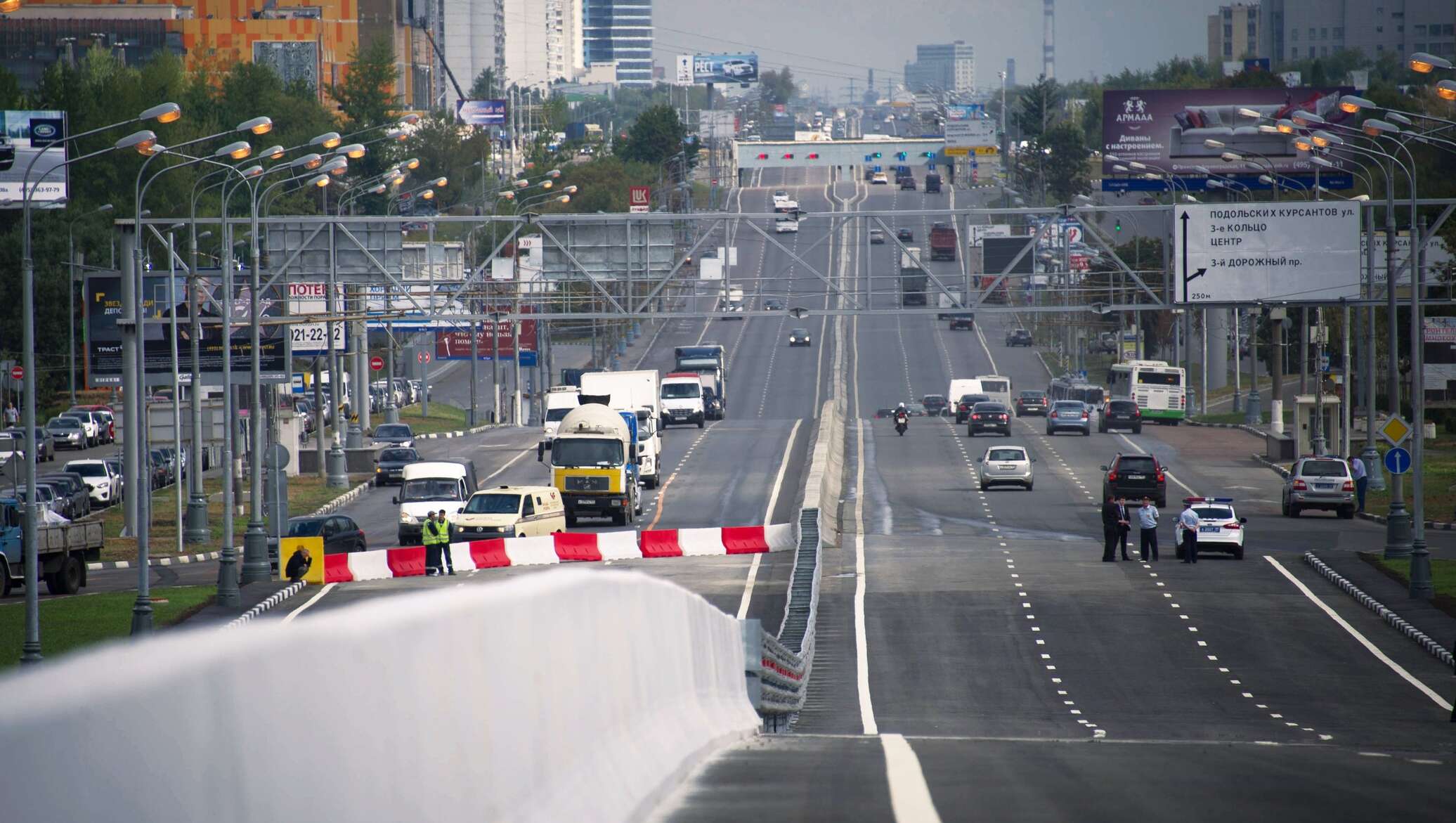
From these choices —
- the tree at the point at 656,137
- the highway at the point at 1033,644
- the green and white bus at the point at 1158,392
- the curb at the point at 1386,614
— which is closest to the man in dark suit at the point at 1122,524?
the highway at the point at 1033,644

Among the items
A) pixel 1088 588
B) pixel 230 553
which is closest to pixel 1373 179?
pixel 1088 588

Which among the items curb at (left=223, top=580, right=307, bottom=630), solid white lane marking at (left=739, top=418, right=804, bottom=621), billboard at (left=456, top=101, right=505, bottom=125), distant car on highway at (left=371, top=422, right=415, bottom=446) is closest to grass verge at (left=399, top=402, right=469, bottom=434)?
distant car on highway at (left=371, top=422, right=415, bottom=446)

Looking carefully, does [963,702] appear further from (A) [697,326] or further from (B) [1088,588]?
(A) [697,326]

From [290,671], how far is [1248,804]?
6.74m

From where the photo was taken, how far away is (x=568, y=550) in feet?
134

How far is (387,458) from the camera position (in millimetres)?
60531

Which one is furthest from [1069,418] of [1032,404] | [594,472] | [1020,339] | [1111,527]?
[1020,339]

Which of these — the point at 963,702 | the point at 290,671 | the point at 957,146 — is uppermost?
the point at 957,146

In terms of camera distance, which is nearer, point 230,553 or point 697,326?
point 230,553

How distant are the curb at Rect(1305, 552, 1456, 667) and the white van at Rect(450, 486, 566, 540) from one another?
56.6ft

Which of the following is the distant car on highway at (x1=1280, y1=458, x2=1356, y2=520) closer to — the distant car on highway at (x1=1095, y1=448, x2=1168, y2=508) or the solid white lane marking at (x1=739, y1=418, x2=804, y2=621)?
the distant car on highway at (x1=1095, y1=448, x2=1168, y2=508)

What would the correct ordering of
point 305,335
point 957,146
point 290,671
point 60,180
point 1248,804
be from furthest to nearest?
point 957,146 → point 60,180 → point 305,335 → point 1248,804 → point 290,671

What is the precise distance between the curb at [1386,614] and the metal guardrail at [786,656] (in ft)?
28.0

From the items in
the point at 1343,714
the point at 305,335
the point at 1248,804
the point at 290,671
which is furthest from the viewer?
the point at 305,335
